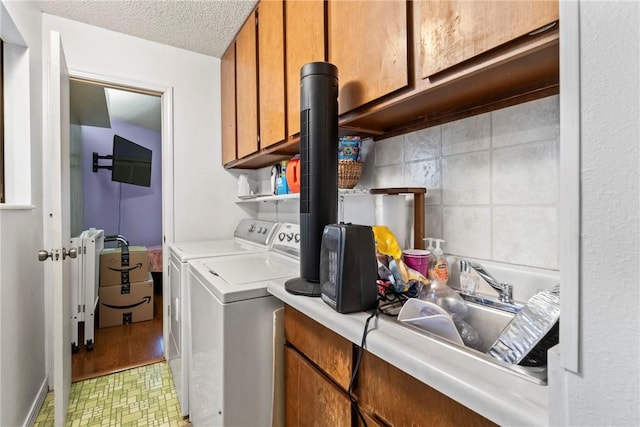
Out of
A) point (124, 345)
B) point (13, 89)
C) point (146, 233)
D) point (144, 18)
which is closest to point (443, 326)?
point (13, 89)

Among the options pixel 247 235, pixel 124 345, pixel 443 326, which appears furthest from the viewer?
pixel 124 345

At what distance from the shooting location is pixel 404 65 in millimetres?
834

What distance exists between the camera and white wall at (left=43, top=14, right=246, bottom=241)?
2.04 meters

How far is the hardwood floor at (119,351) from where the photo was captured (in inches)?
85.4

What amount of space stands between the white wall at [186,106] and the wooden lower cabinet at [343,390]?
1.66m

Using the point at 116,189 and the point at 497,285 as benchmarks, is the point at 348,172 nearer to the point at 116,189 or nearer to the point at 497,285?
the point at 497,285

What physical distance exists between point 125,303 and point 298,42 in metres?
3.07

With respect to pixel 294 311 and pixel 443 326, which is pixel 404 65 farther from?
pixel 294 311

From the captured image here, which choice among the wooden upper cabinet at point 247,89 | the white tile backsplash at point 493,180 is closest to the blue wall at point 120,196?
the wooden upper cabinet at point 247,89

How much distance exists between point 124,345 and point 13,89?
206cm

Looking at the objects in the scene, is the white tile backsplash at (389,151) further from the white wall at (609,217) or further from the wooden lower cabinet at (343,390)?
the white wall at (609,217)

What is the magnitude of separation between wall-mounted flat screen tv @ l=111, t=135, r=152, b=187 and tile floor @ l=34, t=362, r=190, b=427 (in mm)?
2975

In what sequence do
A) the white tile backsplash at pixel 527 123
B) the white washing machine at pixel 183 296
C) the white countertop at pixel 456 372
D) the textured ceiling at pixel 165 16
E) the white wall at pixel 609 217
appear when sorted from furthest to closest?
the textured ceiling at pixel 165 16, the white washing machine at pixel 183 296, the white tile backsplash at pixel 527 123, the white countertop at pixel 456 372, the white wall at pixel 609 217

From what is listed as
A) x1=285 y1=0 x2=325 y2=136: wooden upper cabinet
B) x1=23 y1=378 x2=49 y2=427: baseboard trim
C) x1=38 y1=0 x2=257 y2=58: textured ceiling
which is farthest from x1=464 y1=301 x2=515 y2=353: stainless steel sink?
x1=23 y1=378 x2=49 y2=427: baseboard trim
